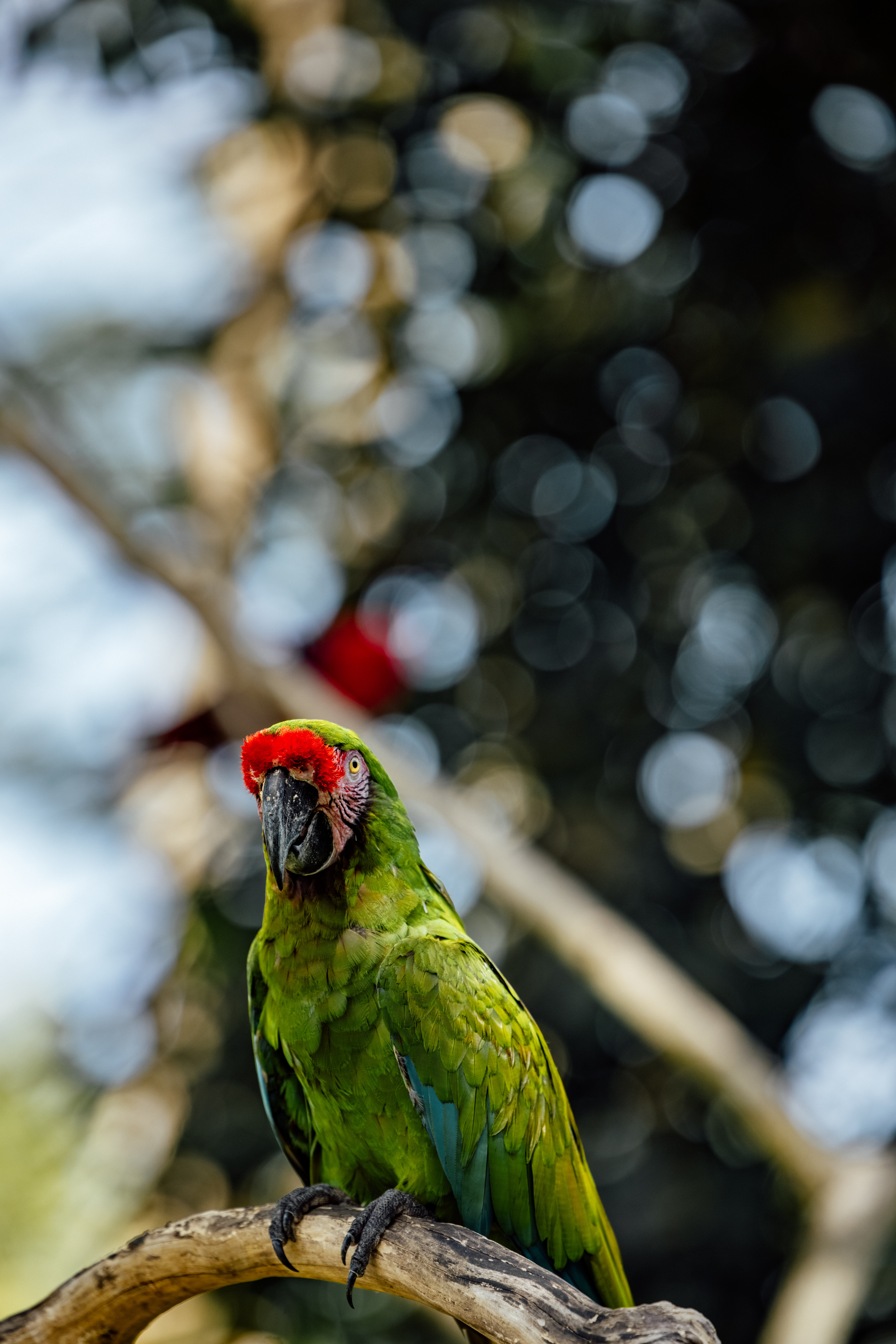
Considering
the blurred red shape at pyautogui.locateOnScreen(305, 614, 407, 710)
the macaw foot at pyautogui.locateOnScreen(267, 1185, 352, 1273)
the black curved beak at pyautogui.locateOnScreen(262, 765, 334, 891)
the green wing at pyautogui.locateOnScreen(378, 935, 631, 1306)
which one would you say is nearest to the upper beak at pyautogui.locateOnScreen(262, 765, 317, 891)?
the black curved beak at pyautogui.locateOnScreen(262, 765, 334, 891)

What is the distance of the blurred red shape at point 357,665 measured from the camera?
9.28 feet

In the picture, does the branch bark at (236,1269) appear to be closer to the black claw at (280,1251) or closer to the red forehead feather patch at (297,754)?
the black claw at (280,1251)

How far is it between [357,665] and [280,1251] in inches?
71.4

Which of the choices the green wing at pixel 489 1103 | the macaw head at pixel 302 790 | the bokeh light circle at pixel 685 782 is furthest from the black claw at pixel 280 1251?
the bokeh light circle at pixel 685 782

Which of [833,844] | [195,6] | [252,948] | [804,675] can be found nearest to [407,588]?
[804,675]

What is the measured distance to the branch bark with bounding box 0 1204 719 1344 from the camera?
1003mm

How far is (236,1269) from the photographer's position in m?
1.14

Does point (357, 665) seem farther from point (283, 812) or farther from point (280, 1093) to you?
point (283, 812)

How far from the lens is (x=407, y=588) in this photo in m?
3.14

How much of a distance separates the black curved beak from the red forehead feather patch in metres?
0.01

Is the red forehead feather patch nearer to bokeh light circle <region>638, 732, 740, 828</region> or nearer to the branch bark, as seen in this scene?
the branch bark

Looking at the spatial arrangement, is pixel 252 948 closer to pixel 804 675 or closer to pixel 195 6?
pixel 804 675

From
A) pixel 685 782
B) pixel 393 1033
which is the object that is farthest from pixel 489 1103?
pixel 685 782

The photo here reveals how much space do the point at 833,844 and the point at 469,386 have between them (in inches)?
62.5
